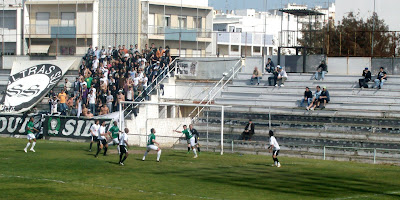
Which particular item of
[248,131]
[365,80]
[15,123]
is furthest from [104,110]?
[365,80]

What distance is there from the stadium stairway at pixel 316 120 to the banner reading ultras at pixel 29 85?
1284 cm

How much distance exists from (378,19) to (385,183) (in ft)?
84.4

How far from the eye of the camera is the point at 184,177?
947 inches

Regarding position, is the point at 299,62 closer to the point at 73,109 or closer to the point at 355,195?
the point at 73,109

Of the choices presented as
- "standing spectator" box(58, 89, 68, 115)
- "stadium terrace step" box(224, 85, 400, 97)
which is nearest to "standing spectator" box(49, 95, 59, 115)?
"standing spectator" box(58, 89, 68, 115)

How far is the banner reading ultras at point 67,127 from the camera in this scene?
38.3 meters

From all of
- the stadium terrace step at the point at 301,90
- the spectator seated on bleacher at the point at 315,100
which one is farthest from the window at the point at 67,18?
the spectator seated on bleacher at the point at 315,100

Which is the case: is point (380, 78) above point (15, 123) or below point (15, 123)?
above

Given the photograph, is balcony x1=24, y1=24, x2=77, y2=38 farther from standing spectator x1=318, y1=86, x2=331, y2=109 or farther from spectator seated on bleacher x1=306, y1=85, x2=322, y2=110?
standing spectator x1=318, y1=86, x2=331, y2=109

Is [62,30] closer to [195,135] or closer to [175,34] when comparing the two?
[175,34]

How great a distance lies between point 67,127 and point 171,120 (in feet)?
21.8

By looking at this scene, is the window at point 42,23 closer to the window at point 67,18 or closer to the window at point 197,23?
the window at point 67,18

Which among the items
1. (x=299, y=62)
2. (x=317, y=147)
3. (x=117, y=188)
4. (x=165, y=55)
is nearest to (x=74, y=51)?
(x=165, y=55)

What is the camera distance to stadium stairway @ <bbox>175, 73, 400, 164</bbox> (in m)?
31.8
